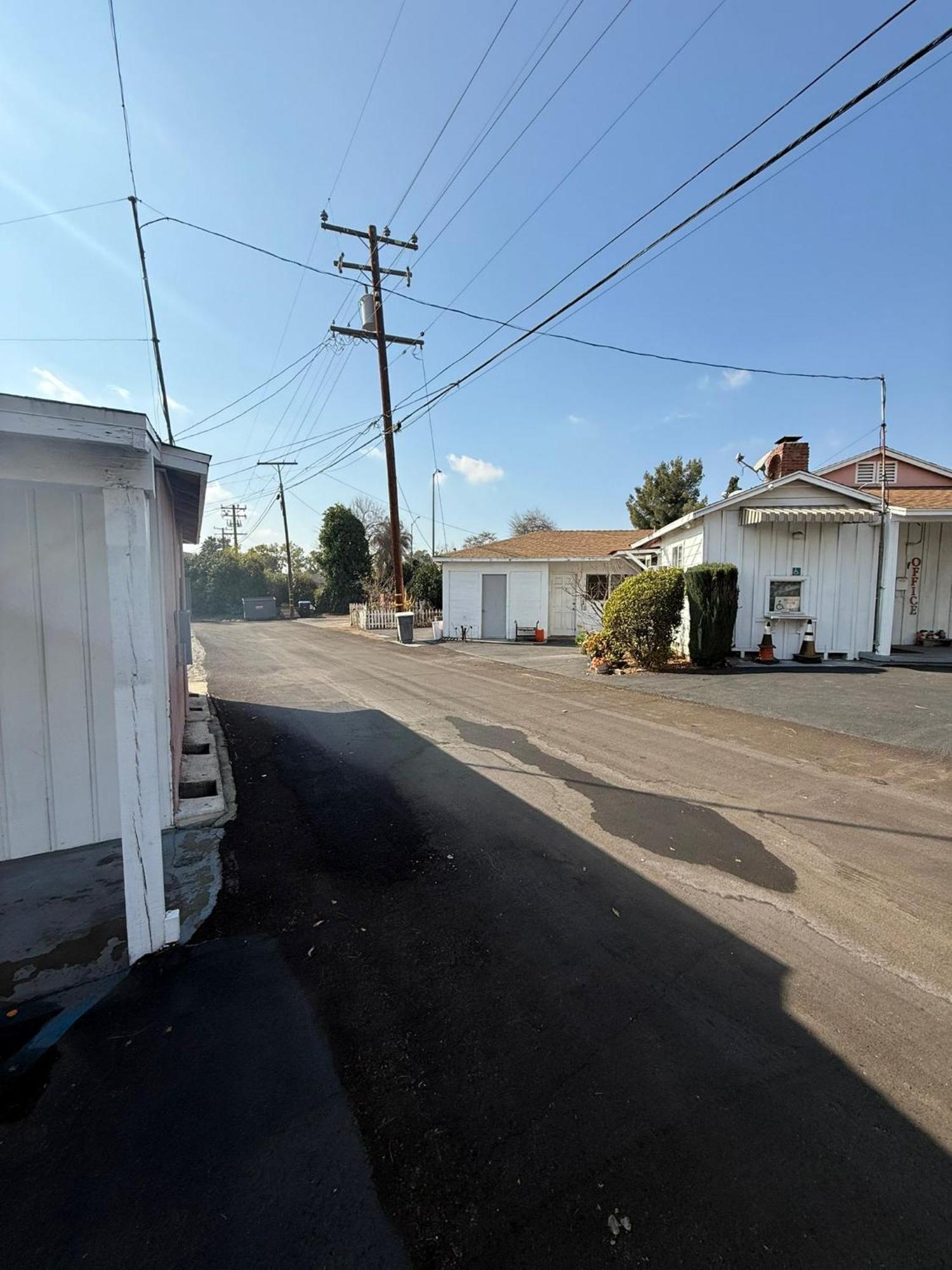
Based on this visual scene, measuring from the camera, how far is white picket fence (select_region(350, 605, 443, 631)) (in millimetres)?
24344

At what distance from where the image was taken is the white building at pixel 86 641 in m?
2.49

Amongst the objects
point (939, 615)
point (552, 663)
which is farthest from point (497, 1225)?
point (939, 615)

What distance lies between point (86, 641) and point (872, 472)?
22.6 meters

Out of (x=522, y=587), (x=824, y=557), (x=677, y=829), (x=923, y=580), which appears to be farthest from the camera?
(x=522, y=587)

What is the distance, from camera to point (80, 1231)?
1.55 m

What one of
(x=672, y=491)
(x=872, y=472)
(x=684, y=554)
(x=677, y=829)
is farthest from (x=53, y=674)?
(x=672, y=491)

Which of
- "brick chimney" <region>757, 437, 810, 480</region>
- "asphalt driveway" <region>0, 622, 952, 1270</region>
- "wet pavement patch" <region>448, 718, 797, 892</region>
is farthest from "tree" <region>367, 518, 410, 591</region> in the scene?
"asphalt driveway" <region>0, 622, 952, 1270</region>

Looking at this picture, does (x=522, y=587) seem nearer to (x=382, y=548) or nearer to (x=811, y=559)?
(x=811, y=559)

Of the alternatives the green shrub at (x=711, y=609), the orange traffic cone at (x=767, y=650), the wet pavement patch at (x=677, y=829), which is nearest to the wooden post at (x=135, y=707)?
the wet pavement patch at (x=677, y=829)

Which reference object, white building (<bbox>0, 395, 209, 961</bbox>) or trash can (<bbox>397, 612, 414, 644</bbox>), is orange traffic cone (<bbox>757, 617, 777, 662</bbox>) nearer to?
trash can (<bbox>397, 612, 414, 644</bbox>)

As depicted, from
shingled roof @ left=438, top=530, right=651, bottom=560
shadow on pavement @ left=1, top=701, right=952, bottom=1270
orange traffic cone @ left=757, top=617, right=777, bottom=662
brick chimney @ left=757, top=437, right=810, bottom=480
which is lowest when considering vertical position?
shadow on pavement @ left=1, top=701, right=952, bottom=1270

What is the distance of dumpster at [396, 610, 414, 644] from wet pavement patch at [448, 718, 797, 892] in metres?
13.5

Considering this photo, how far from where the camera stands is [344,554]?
35781 millimetres

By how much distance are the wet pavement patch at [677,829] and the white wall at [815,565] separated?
29.5 feet
